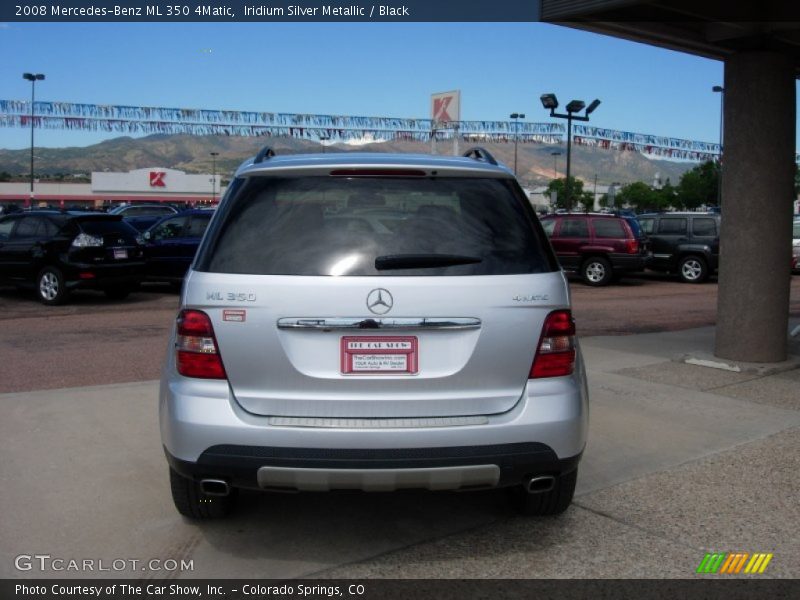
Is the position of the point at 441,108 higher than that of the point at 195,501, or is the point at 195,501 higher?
the point at 441,108

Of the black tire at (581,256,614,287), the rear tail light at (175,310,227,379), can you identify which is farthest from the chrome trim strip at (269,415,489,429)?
the black tire at (581,256,614,287)

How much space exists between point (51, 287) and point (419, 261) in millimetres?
12038

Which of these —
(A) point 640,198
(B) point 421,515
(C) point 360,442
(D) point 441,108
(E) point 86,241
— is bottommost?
(B) point 421,515

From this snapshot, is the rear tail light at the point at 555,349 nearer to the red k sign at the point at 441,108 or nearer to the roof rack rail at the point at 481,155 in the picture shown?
the roof rack rail at the point at 481,155

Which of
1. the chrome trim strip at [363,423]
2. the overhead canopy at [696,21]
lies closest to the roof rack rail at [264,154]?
the chrome trim strip at [363,423]

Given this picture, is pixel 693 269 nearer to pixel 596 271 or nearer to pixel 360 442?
pixel 596 271

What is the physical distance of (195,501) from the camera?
13.2ft

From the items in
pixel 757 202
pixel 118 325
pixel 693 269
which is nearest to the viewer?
pixel 757 202

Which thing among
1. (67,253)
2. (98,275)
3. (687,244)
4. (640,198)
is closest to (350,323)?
(98,275)

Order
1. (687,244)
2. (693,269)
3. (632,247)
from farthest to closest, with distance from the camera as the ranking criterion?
1. (687,244)
2. (693,269)
3. (632,247)

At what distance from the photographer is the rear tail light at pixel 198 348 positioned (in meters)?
3.44

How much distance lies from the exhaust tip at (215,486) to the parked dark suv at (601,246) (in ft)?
56.0
